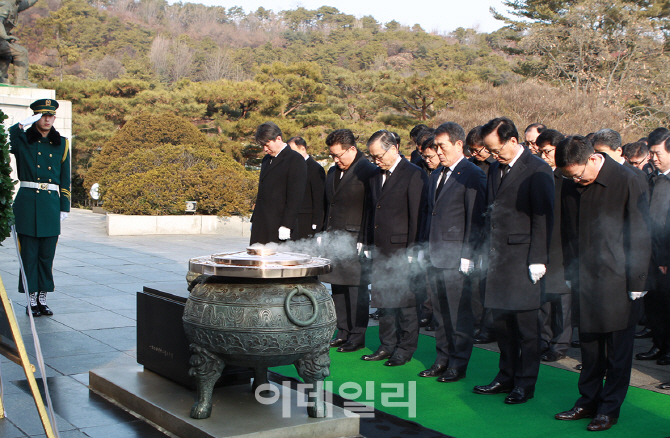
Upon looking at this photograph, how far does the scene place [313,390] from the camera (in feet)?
10.7

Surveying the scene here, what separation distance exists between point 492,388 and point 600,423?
746mm

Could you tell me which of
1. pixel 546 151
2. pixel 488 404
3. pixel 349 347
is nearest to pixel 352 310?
pixel 349 347

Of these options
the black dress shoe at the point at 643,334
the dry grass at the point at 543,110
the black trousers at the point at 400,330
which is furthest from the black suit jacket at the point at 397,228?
the dry grass at the point at 543,110

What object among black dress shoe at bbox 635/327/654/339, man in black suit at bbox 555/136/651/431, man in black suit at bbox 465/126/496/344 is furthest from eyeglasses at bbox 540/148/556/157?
black dress shoe at bbox 635/327/654/339

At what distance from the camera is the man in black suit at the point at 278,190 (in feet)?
17.1

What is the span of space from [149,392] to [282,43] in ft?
229

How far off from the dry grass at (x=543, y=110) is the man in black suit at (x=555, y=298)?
17735 millimetres

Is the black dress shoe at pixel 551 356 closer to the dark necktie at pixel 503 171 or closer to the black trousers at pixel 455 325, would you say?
the black trousers at pixel 455 325

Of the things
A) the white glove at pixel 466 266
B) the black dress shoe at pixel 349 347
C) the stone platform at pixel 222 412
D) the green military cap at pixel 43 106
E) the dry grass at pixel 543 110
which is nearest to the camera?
the stone platform at pixel 222 412

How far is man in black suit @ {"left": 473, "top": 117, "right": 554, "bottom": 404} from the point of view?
377cm

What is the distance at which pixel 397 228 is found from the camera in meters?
4.62

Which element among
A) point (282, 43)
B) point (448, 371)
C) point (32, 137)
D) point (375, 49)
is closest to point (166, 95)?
point (32, 137)

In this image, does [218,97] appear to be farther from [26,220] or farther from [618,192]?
[618,192]

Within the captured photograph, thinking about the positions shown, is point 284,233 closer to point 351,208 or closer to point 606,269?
point 351,208
